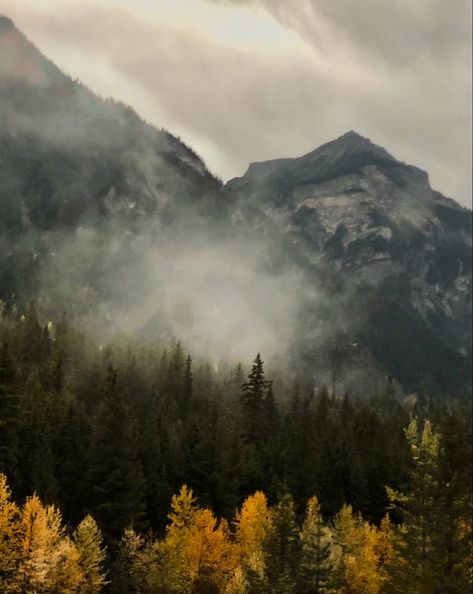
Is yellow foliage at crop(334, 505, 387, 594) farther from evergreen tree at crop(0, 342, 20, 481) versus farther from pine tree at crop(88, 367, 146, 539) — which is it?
evergreen tree at crop(0, 342, 20, 481)

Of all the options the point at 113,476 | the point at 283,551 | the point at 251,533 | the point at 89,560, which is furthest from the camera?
the point at 251,533

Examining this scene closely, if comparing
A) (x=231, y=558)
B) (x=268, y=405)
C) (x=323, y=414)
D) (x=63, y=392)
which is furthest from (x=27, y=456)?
(x=323, y=414)

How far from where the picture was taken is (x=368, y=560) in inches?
2414

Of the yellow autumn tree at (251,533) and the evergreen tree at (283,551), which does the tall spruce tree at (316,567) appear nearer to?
the evergreen tree at (283,551)

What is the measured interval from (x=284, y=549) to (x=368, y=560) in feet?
48.1

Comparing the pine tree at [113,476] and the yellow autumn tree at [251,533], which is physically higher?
the pine tree at [113,476]

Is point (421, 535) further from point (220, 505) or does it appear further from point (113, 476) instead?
point (220, 505)

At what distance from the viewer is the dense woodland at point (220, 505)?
133 feet

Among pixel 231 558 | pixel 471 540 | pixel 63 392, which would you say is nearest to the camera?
pixel 471 540

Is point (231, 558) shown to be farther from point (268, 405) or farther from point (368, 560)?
point (268, 405)

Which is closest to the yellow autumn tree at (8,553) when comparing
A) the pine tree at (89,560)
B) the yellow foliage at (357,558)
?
the pine tree at (89,560)

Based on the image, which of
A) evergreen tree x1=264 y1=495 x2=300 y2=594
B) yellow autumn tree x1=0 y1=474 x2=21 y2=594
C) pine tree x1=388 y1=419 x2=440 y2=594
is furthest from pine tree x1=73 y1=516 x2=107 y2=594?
pine tree x1=388 y1=419 x2=440 y2=594

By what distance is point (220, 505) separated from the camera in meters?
78.1

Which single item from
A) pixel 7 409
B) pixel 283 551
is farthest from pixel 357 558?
pixel 7 409
